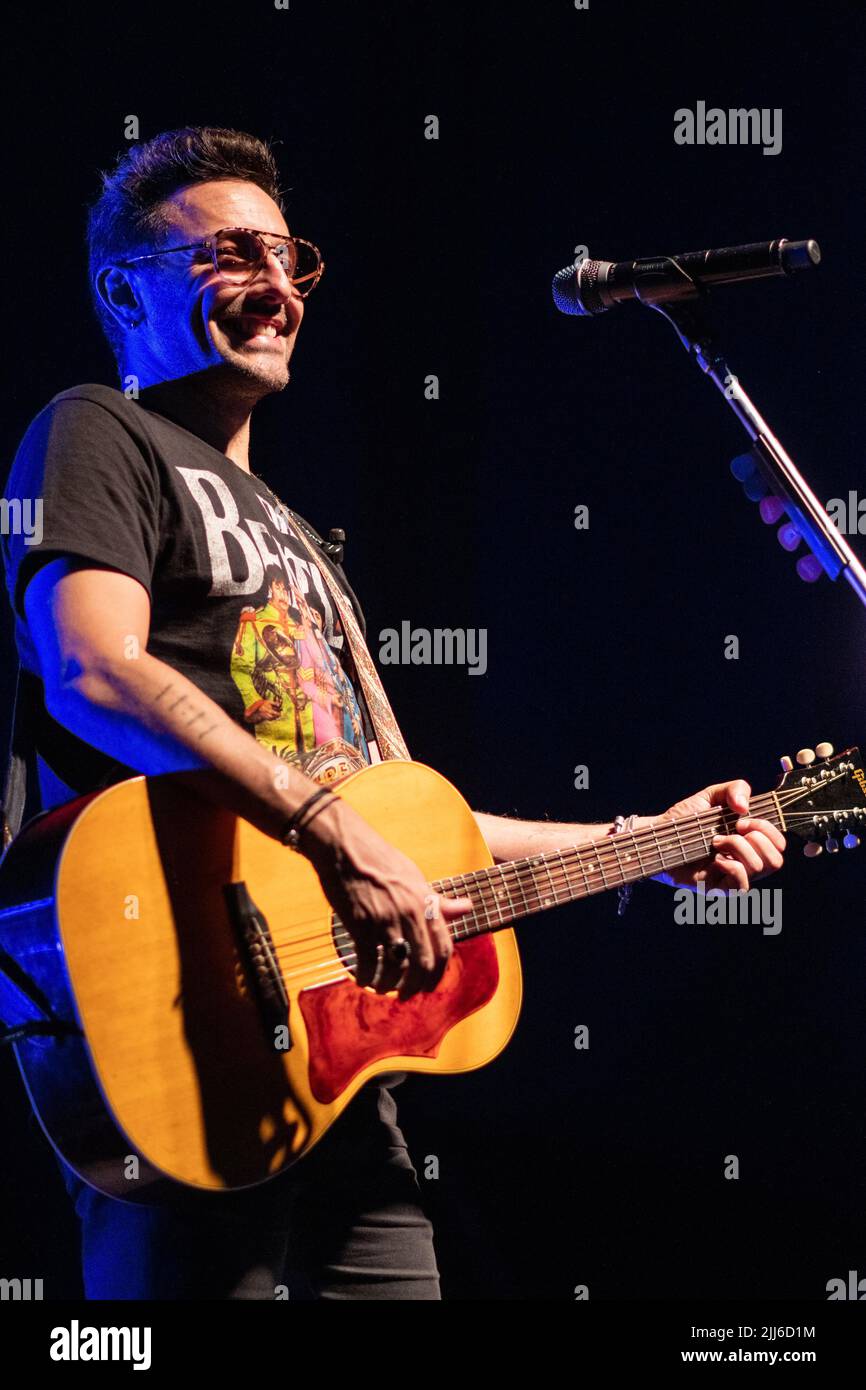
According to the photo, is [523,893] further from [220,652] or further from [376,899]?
[220,652]

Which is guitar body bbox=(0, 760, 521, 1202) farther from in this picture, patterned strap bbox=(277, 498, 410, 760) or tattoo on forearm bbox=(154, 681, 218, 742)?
patterned strap bbox=(277, 498, 410, 760)

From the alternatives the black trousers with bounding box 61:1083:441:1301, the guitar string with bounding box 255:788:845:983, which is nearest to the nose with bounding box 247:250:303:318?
the guitar string with bounding box 255:788:845:983

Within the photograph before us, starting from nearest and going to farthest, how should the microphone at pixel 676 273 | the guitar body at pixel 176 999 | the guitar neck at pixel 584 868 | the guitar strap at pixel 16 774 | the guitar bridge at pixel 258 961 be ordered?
the guitar body at pixel 176 999 → the guitar bridge at pixel 258 961 → the guitar strap at pixel 16 774 → the guitar neck at pixel 584 868 → the microphone at pixel 676 273

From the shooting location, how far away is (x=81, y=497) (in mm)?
1674

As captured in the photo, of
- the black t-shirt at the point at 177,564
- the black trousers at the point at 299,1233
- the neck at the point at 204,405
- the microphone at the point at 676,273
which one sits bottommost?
the black trousers at the point at 299,1233

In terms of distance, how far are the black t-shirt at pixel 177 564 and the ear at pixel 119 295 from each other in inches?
10.6

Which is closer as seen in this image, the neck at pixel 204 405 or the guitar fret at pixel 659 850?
the neck at pixel 204 405

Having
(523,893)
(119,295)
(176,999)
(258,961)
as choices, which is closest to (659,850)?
(523,893)

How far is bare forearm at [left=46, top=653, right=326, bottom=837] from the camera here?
1.58 meters

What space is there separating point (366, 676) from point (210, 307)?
67 centimetres

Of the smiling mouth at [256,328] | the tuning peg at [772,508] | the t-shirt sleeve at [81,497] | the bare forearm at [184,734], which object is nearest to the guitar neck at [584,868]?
the bare forearm at [184,734]

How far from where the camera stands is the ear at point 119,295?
Result: 84.6 inches

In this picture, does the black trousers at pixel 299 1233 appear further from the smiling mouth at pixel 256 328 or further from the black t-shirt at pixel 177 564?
the smiling mouth at pixel 256 328
